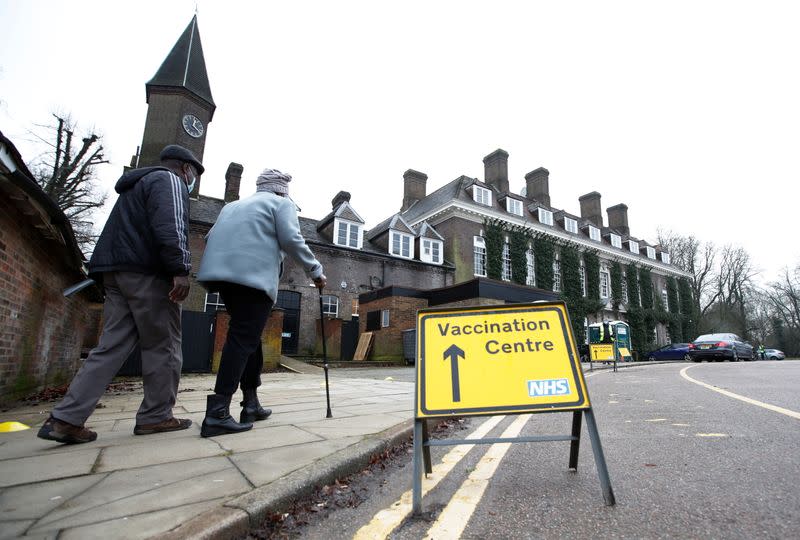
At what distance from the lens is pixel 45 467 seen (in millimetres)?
2318

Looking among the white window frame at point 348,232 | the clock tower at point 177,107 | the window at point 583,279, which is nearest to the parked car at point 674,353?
the window at point 583,279

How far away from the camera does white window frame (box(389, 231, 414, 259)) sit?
25688 mm

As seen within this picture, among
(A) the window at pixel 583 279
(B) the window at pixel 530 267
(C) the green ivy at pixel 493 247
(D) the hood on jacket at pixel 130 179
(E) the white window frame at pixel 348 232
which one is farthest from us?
(A) the window at pixel 583 279

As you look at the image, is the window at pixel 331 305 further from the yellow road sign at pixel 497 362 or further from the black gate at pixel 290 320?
the yellow road sign at pixel 497 362

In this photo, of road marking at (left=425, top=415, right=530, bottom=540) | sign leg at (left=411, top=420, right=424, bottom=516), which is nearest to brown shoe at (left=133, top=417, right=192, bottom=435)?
sign leg at (left=411, top=420, right=424, bottom=516)

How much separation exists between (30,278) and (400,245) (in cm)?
2166

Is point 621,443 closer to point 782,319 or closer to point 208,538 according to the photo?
point 208,538

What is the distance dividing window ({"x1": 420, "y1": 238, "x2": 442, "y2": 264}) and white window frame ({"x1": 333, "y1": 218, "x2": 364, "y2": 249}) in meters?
4.10

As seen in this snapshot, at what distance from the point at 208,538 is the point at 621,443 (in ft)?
10.6

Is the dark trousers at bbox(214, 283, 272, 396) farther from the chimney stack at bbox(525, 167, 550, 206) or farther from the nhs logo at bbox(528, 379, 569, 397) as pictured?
the chimney stack at bbox(525, 167, 550, 206)

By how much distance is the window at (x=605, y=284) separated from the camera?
36.7 meters

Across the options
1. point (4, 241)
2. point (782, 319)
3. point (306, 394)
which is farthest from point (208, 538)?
point (782, 319)

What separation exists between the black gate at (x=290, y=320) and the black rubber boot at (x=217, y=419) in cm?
1855

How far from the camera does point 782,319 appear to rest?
176ft
